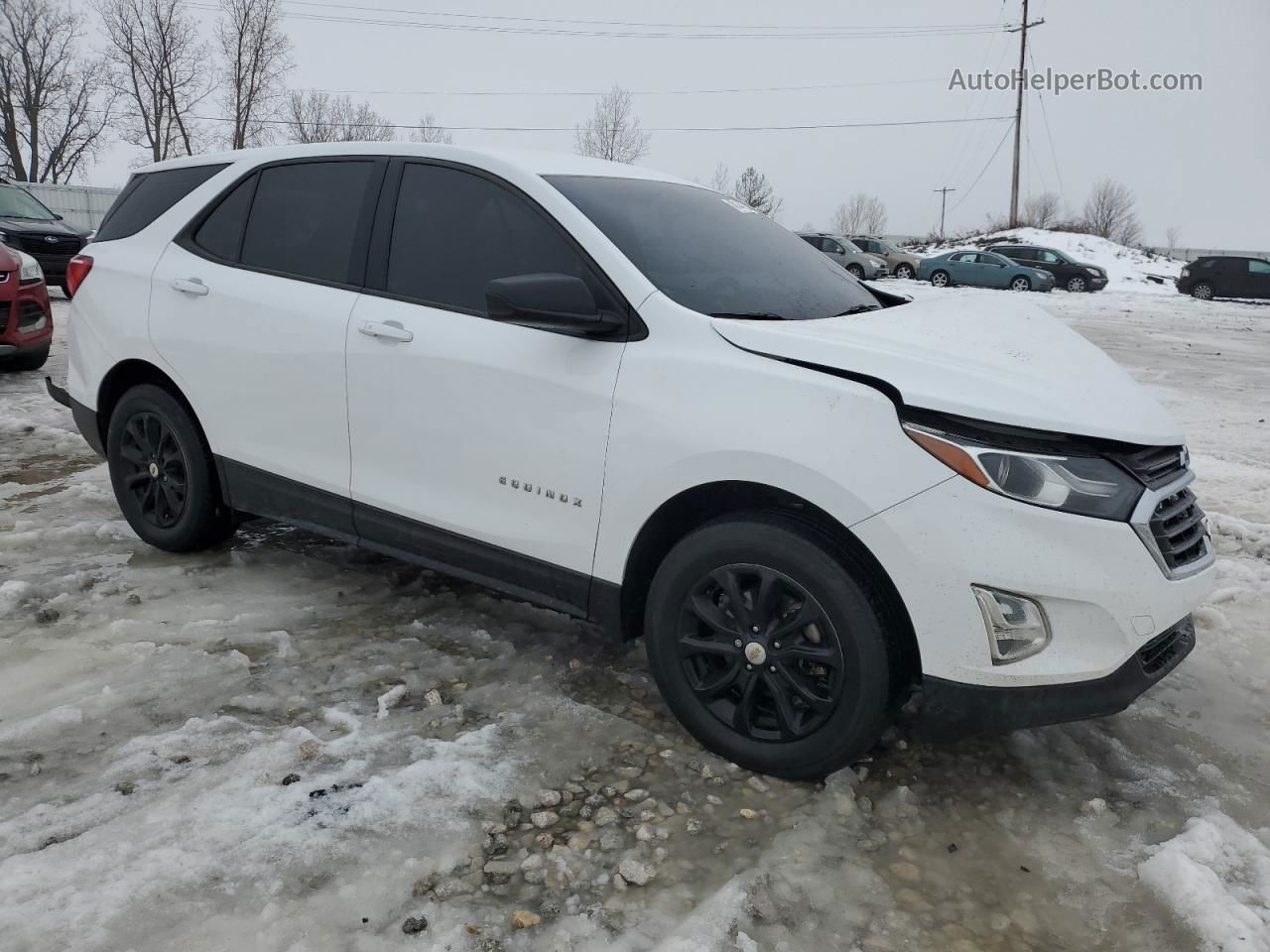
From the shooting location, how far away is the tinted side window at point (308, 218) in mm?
3580

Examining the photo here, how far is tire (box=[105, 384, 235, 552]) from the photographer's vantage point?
159 inches

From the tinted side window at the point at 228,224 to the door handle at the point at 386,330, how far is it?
3.12ft

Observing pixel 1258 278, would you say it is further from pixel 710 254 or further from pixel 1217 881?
pixel 1217 881

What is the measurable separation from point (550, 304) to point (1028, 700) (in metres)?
1.69

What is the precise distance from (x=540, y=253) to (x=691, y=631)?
1.33 m

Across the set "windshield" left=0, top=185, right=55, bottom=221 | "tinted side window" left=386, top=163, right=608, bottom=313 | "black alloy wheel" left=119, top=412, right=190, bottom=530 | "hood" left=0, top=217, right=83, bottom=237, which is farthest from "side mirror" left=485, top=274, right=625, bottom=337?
"windshield" left=0, top=185, right=55, bottom=221

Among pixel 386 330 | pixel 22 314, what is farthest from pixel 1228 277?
pixel 386 330

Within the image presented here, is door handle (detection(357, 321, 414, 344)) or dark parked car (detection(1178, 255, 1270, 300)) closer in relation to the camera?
door handle (detection(357, 321, 414, 344))

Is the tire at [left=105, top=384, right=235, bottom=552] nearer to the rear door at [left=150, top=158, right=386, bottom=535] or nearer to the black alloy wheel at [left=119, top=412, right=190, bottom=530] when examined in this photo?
the black alloy wheel at [left=119, top=412, right=190, bottom=530]

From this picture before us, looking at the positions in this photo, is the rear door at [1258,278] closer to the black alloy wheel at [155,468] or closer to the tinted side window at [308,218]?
the tinted side window at [308,218]

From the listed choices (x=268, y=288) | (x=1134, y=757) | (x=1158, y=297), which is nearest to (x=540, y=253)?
(x=268, y=288)

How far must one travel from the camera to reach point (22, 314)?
8242 millimetres

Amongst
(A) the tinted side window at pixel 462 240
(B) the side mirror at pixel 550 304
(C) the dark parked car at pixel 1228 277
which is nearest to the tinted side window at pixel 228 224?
(A) the tinted side window at pixel 462 240

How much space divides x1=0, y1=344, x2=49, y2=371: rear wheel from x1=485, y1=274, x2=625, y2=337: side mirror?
7.48 meters
